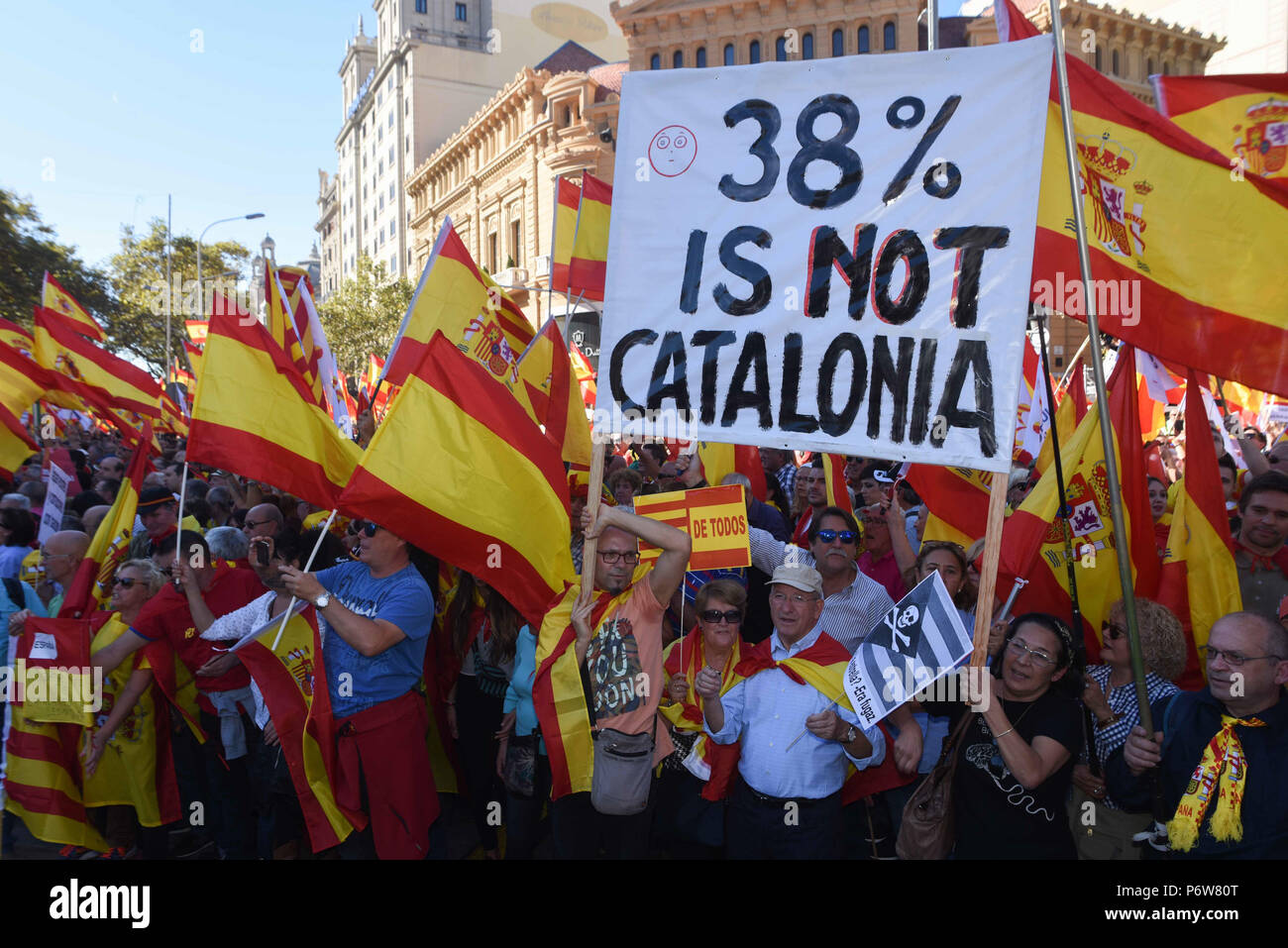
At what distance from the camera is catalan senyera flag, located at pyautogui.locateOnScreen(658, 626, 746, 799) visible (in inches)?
150

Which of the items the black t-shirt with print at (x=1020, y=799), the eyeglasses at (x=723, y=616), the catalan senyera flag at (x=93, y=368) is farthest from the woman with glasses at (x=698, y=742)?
the catalan senyera flag at (x=93, y=368)

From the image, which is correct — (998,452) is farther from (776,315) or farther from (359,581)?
(359,581)

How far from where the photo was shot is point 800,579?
379 cm

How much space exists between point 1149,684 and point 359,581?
330 centimetres

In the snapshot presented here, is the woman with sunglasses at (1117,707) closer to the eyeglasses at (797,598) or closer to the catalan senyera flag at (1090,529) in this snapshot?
the catalan senyera flag at (1090,529)

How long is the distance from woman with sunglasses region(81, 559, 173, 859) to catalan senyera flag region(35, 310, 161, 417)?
5.60 meters

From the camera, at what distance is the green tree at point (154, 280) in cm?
4141

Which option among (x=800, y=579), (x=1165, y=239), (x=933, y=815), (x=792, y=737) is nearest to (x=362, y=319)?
(x=800, y=579)

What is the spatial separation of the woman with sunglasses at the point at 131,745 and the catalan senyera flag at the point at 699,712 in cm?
279

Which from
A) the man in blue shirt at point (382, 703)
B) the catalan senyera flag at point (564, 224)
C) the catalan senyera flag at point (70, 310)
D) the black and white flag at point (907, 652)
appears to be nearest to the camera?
the black and white flag at point (907, 652)

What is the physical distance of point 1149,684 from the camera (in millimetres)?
3607

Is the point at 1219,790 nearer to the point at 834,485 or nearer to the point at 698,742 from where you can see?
the point at 698,742

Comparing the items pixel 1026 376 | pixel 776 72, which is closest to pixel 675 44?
pixel 1026 376

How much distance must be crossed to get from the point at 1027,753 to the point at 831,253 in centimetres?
193
